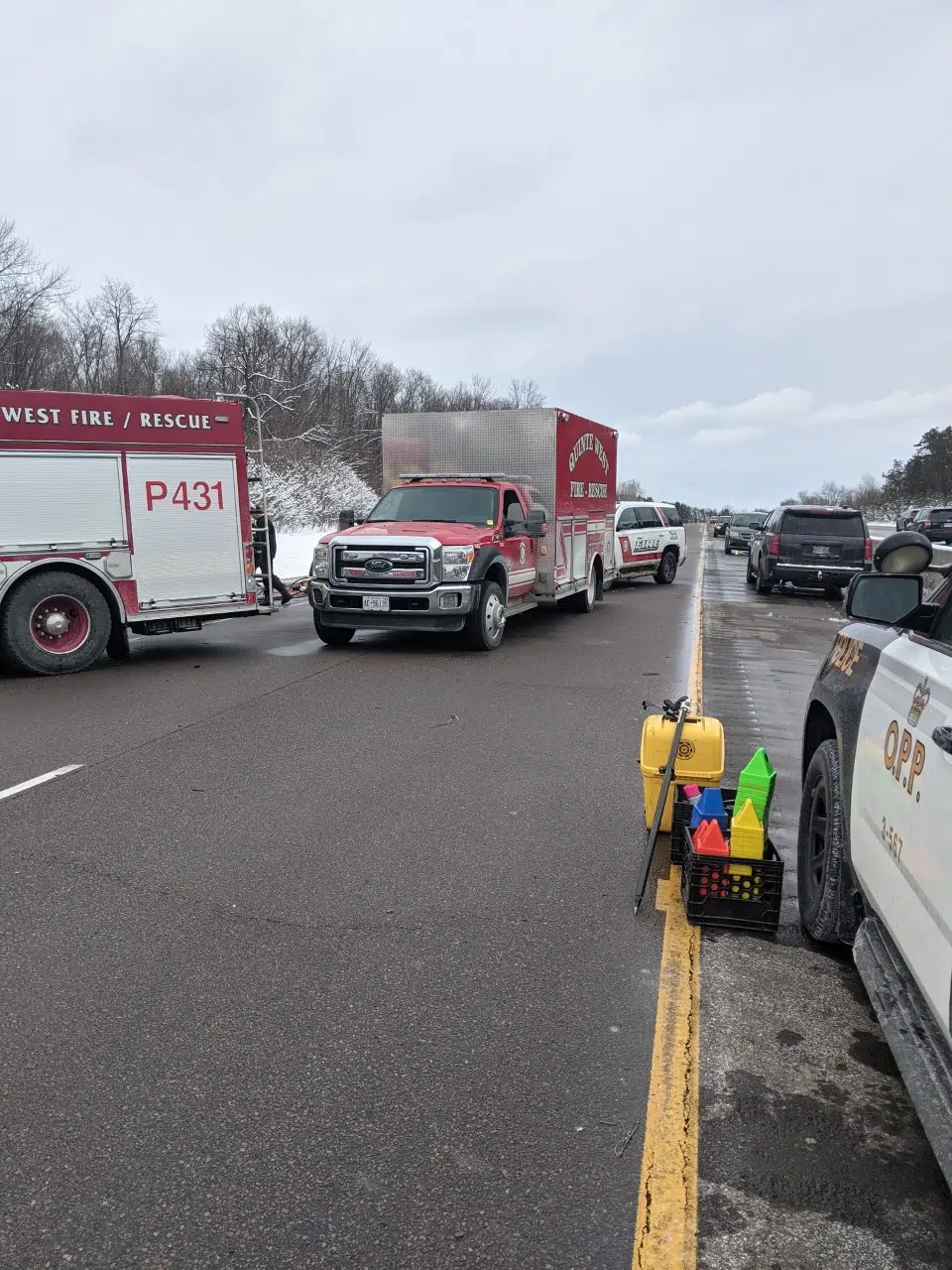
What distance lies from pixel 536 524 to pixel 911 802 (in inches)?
406

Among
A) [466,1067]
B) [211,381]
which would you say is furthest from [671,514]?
[211,381]

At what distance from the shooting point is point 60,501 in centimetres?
997

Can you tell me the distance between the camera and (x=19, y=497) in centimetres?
973

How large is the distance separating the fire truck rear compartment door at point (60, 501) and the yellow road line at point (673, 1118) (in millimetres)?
8142

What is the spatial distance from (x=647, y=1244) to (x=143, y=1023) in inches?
73.8

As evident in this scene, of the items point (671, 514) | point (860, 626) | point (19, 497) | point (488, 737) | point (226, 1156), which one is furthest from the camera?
point (671, 514)

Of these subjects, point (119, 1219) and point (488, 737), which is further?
point (488, 737)

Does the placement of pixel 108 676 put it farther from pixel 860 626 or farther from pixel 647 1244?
pixel 647 1244

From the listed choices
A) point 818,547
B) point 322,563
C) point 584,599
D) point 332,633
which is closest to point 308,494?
point 818,547

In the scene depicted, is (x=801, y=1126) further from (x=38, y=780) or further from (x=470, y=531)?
(x=470, y=531)

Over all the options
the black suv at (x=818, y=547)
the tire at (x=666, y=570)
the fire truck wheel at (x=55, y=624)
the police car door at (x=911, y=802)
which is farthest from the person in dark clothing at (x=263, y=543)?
the tire at (x=666, y=570)

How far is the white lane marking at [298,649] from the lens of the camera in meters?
11.6

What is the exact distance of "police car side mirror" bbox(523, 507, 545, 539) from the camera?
1262cm

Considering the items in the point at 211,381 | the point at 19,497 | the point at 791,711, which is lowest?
the point at 791,711
